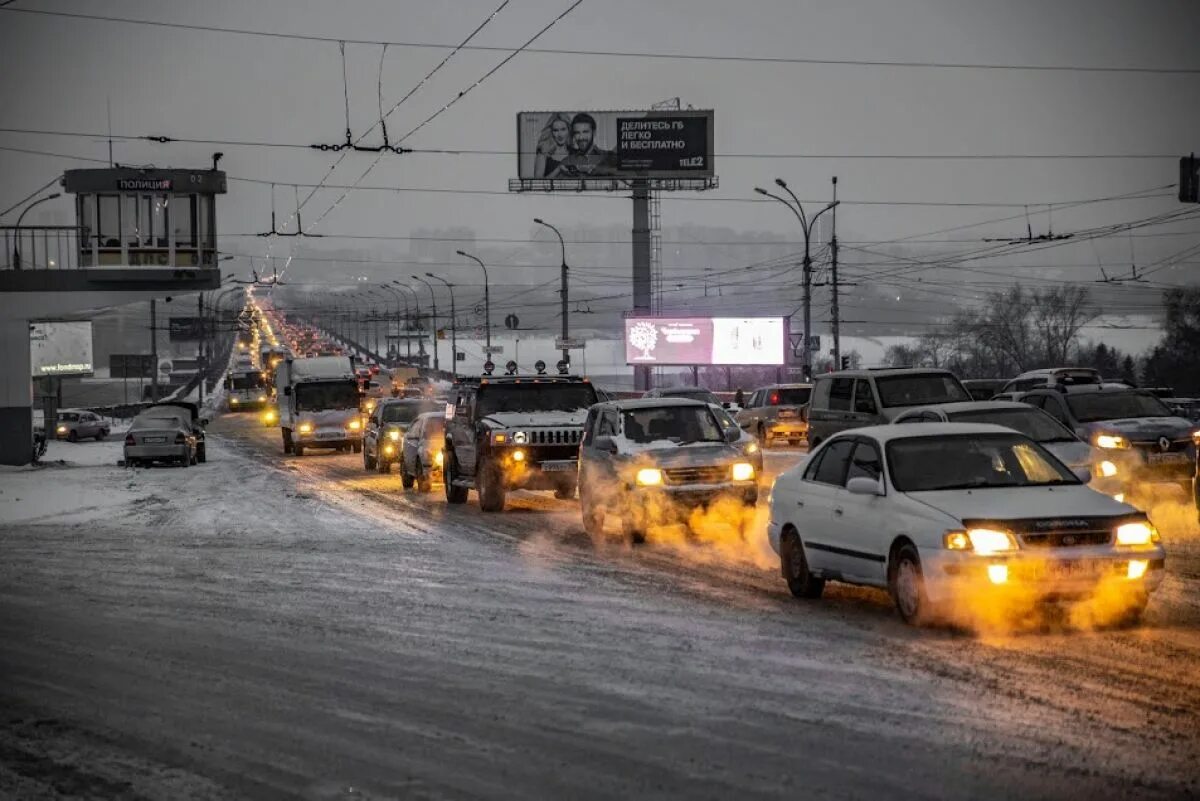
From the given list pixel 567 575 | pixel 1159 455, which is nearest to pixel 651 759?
pixel 567 575

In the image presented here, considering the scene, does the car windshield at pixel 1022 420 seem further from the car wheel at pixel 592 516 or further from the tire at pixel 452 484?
the tire at pixel 452 484

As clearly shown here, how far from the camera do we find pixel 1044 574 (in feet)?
35.3

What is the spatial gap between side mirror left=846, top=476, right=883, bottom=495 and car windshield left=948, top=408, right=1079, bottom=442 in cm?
692

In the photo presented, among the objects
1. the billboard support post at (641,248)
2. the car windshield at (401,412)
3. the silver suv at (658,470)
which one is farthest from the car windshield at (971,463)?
the billboard support post at (641,248)

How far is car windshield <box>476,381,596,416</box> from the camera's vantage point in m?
24.6

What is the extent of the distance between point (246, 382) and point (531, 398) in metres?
76.8

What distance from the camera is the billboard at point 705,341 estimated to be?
263 feet

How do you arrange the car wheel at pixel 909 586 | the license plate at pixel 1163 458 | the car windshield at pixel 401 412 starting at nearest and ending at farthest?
1. the car wheel at pixel 909 586
2. the license plate at pixel 1163 458
3. the car windshield at pixel 401 412

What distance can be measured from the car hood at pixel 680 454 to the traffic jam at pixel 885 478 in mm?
A: 27

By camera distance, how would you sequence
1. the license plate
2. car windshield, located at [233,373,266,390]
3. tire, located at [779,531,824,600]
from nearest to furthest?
tire, located at [779,531,824,600] < the license plate < car windshield, located at [233,373,266,390]

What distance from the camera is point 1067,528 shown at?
1092 centimetres

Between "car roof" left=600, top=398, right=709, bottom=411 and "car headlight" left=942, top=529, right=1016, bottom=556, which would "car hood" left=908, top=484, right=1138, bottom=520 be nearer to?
"car headlight" left=942, top=529, right=1016, bottom=556

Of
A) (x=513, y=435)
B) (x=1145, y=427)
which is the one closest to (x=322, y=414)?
(x=513, y=435)

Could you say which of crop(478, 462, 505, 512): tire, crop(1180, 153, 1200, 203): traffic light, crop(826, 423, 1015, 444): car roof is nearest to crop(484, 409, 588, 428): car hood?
crop(478, 462, 505, 512): tire
